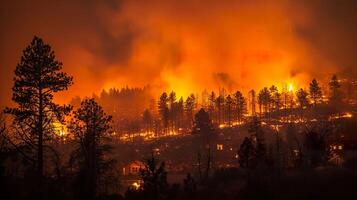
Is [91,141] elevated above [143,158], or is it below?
above

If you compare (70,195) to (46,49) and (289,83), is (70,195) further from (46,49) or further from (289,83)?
(289,83)

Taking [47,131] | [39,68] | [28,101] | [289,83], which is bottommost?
[47,131]

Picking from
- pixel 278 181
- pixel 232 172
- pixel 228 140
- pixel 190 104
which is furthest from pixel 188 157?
pixel 278 181

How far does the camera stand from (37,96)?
113 feet

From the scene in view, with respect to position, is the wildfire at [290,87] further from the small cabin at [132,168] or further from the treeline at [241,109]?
the small cabin at [132,168]

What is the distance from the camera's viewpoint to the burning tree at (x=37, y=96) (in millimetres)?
33844

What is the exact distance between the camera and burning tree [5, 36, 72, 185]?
33844mm

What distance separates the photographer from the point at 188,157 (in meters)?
98.1

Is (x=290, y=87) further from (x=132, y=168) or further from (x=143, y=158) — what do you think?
(x=143, y=158)

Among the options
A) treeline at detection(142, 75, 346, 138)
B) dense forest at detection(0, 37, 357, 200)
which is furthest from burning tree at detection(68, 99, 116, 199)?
treeline at detection(142, 75, 346, 138)

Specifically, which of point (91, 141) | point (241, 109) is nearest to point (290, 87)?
point (241, 109)

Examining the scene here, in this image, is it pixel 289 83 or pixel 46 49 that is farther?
pixel 289 83

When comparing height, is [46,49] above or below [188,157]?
above

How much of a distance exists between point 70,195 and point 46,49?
13066 mm
